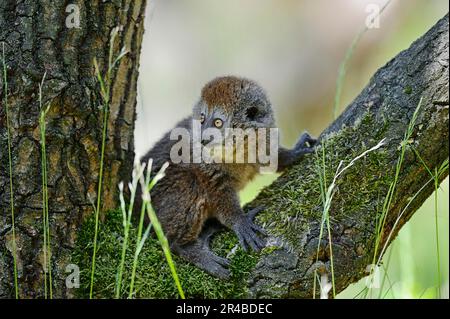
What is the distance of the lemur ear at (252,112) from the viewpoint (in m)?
4.38

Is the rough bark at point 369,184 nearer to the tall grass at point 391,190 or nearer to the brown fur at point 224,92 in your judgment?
the tall grass at point 391,190

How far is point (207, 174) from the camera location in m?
4.25

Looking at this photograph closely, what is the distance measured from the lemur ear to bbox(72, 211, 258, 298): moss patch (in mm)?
1106

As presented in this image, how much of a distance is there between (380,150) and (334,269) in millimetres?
732

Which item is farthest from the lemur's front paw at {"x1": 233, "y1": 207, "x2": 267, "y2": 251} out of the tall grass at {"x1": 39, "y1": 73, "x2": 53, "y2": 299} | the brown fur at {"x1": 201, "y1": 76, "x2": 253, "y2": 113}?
the tall grass at {"x1": 39, "y1": 73, "x2": 53, "y2": 299}

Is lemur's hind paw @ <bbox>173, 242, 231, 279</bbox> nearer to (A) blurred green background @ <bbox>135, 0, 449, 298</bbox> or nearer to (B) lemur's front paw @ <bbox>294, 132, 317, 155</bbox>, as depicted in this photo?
(B) lemur's front paw @ <bbox>294, 132, 317, 155</bbox>

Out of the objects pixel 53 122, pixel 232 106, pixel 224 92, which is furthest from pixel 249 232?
pixel 53 122

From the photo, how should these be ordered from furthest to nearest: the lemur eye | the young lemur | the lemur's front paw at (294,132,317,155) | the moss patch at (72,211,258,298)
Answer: the lemur eye
the lemur's front paw at (294,132,317,155)
the young lemur
the moss patch at (72,211,258,298)

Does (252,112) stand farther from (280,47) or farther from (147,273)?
(280,47)

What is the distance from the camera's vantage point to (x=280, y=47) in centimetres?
961

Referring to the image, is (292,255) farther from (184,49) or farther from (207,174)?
(184,49)

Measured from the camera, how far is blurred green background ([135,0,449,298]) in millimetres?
9398

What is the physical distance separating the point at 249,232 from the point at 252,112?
1055 millimetres

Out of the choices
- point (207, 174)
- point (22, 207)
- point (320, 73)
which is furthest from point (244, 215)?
point (320, 73)
